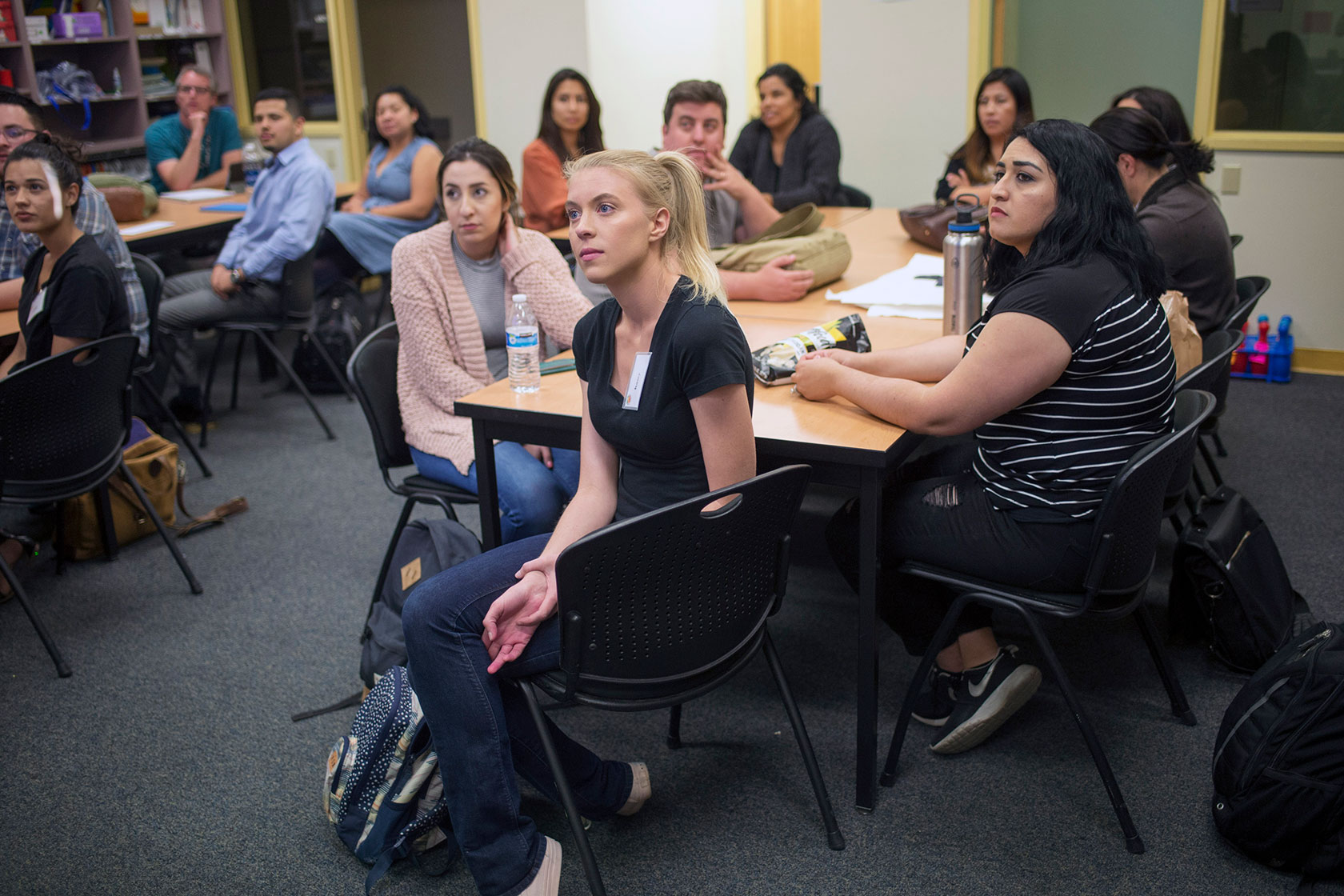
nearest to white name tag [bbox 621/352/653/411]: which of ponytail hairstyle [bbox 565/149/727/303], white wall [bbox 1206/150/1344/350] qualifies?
ponytail hairstyle [bbox 565/149/727/303]

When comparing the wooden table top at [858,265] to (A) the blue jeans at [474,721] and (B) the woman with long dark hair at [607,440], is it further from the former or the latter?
(A) the blue jeans at [474,721]

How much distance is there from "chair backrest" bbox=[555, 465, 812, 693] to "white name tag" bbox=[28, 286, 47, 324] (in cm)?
217

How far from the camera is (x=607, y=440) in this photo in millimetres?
1896

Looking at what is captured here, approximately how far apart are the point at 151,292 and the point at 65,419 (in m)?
0.92

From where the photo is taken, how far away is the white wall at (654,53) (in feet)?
20.8

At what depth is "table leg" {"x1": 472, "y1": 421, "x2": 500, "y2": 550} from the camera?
227 centimetres

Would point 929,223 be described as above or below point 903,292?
above

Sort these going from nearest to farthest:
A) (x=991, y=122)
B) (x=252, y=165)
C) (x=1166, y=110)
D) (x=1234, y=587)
Result: (x=1234, y=587) < (x=1166, y=110) < (x=991, y=122) < (x=252, y=165)

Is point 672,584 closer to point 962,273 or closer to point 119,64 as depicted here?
point 962,273

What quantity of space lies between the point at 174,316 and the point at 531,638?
10.4 feet

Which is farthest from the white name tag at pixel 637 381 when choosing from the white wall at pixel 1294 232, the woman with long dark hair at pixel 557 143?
the white wall at pixel 1294 232

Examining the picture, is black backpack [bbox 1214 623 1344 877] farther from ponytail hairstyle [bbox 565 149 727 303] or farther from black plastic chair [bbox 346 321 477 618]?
black plastic chair [bbox 346 321 477 618]

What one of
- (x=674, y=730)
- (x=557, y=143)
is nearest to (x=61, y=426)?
(x=674, y=730)

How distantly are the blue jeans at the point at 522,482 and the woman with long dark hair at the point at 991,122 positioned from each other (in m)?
2.34
